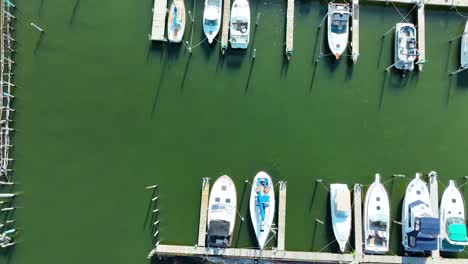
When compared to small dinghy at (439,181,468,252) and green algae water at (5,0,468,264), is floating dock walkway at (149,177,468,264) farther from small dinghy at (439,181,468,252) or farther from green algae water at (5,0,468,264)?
small dinghy at (439,181,468,252)

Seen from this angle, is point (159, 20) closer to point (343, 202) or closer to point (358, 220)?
point (343, 202)

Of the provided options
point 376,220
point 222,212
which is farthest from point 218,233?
point 376,220

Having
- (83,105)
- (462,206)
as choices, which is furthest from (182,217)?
(462,206)

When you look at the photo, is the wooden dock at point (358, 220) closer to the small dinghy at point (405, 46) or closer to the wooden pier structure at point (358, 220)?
the wooden pier structure at point (358, 220)

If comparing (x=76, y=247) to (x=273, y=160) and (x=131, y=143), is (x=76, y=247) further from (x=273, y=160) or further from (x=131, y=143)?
(x=273, y=160)

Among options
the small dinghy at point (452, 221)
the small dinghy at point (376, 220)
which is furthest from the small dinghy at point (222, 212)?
the small dinghy at point (452, 221)

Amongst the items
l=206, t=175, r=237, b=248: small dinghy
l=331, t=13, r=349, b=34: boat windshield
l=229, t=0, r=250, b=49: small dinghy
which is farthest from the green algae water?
l=331, t=13, r=349, b=34: boat windshield
